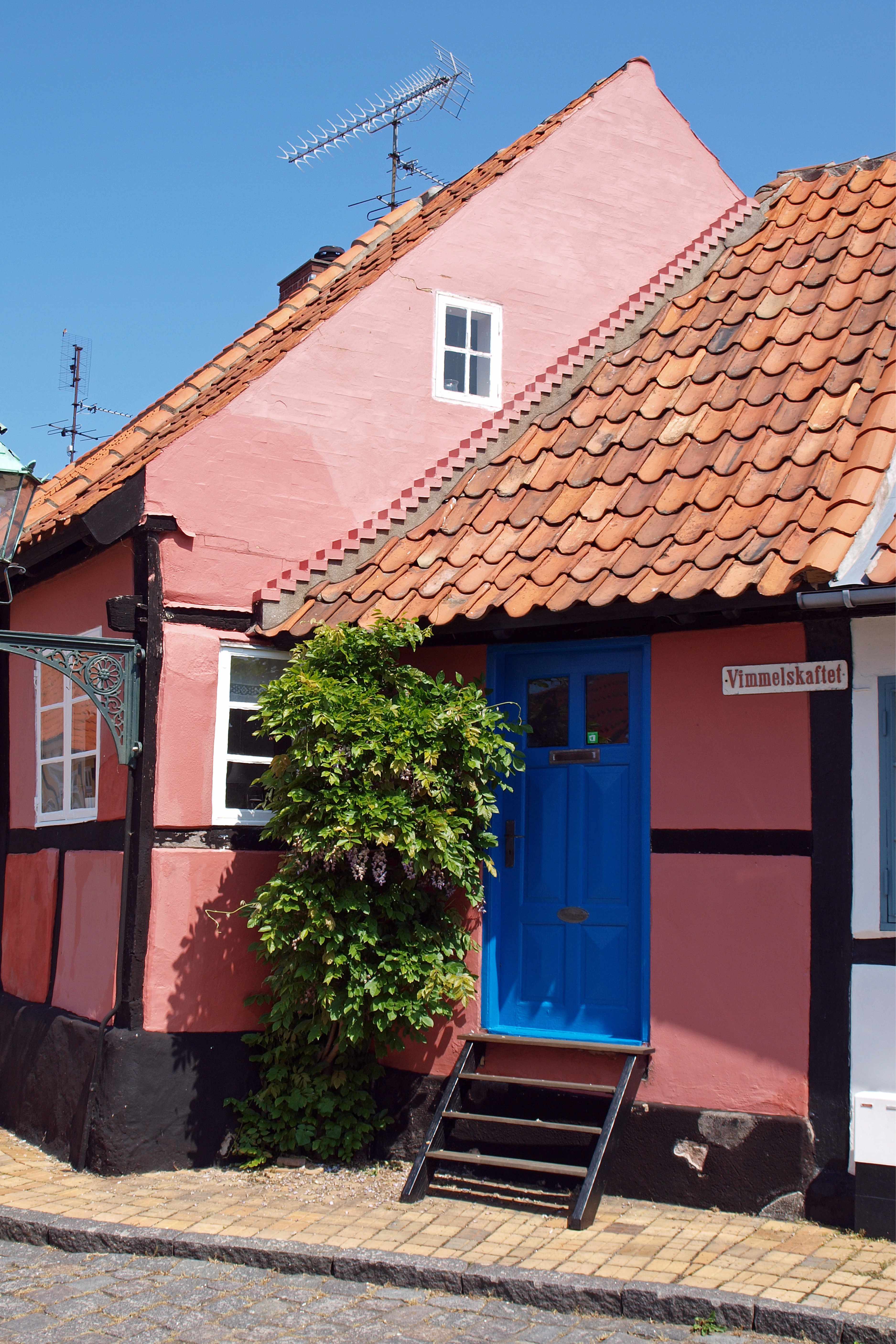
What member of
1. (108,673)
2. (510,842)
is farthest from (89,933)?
(510,842)

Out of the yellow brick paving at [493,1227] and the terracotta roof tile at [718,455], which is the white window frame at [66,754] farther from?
the yellow brick paving at [493,1227]

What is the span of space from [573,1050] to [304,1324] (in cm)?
216

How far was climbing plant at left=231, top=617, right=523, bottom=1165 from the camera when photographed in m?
6.54

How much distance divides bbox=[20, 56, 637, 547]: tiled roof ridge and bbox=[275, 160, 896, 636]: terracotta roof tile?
1361 millimetres

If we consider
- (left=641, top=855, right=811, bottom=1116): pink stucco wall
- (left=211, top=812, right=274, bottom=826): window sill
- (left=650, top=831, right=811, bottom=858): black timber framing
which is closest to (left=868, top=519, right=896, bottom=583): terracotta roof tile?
(left=641, top=855, right=811, bottom=1116): pink stucco wall

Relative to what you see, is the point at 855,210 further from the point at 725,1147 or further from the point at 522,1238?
the point at 522,1238

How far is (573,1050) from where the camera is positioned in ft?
21.5

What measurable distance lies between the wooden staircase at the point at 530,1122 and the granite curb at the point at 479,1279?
907mm

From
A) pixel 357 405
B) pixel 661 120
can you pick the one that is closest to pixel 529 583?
pixel 357 405

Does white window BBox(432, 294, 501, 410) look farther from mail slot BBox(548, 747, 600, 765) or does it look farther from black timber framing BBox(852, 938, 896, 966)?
black timber framing BBox(852, 938, 896, 966)

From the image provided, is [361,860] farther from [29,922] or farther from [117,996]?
[29,922]

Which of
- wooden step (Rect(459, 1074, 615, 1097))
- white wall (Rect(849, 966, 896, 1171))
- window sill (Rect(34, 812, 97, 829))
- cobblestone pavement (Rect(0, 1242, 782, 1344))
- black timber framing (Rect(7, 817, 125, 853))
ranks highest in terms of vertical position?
window sill (Rect(34, 812, 97, 829))

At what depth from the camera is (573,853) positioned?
693cm

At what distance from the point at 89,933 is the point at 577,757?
10.2ft
